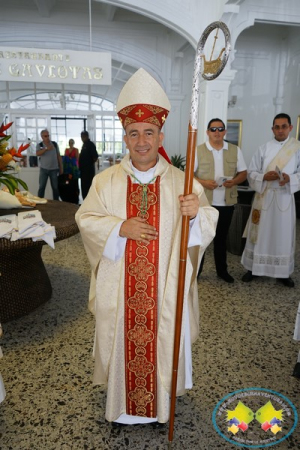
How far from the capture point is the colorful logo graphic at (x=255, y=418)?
1842mm

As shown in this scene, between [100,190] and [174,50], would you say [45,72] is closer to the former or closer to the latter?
[174,50]

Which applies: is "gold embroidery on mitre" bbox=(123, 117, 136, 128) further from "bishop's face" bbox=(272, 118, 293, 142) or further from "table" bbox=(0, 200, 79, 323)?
"bishop's face" bbox=(272, 118, 293, 142)

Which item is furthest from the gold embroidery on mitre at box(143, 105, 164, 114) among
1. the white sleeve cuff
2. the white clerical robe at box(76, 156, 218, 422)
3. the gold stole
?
the gold stole

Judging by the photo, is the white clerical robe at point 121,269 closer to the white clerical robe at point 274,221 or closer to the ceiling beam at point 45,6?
the white clerical robe at point 274,221

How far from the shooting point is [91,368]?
7.89ft

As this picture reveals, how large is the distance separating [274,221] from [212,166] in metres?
0.90

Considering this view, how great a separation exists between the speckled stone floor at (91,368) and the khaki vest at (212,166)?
0.93 m

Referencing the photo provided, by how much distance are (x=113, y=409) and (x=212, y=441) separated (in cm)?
51

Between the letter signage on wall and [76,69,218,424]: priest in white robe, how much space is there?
192 inches

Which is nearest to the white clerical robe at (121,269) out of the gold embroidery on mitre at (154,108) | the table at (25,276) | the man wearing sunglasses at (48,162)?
the gold embroidery on mitre at (154,108)

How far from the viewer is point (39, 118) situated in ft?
27.7

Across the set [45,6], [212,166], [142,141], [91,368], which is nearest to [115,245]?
[142,141]

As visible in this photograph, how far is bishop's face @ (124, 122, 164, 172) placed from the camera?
5.41ft

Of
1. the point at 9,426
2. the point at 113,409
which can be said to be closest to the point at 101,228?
the point at 113,409
